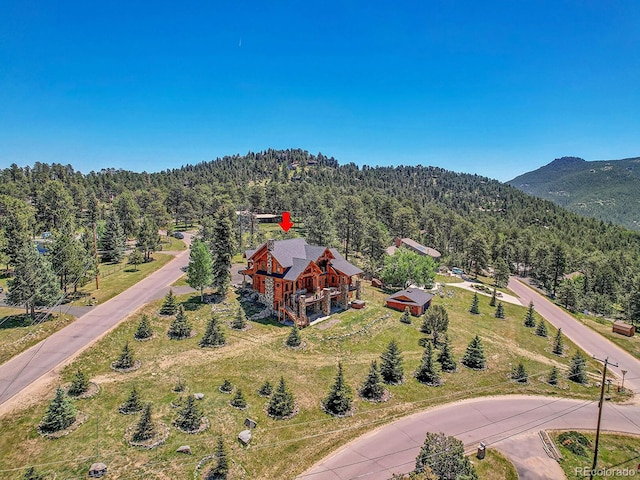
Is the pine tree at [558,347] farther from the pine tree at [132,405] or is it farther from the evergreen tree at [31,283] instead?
the evergreen tree at [31,283]

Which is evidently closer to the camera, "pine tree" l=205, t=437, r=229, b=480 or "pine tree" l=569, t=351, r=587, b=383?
"pine tree" l=205, t=437, r=229, b=480

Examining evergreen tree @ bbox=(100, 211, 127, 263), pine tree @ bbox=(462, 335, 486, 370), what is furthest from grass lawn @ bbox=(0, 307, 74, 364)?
pine tree @ bbox=(462, 335, 486, 370)

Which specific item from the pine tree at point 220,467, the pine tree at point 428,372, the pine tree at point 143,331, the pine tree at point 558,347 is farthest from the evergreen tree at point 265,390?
the pine tree at point 558,347

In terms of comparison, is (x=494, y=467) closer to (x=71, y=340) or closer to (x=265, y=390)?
(x=265, y=390)

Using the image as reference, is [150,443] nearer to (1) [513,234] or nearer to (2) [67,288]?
(2) [67,288]

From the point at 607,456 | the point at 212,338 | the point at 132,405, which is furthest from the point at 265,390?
the point at 607,456

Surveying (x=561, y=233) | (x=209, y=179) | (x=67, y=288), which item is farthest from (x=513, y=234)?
(x=209, y=179)

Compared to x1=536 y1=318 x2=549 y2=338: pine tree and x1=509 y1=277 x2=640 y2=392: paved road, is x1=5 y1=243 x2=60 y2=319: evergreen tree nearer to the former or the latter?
x1=509 y1=277 x2=640 y2=392: paved road
